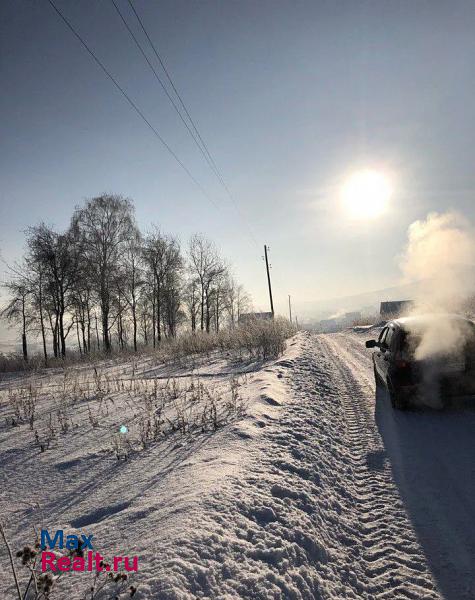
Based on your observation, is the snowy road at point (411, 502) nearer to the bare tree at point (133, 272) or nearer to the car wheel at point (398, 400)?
the car wheel at point (398, 400)

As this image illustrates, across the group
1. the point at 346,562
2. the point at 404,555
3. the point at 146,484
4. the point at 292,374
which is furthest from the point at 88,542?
the point at 292,374

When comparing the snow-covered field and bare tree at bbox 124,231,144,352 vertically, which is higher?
bare tree at bbox 124,231,144,352

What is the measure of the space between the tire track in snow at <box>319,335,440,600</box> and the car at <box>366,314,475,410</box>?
3.12ft

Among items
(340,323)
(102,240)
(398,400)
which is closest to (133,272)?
(102,240)

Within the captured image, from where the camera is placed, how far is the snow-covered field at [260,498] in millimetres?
2166

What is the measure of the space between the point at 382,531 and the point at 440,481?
1.08m

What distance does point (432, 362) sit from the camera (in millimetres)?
5352

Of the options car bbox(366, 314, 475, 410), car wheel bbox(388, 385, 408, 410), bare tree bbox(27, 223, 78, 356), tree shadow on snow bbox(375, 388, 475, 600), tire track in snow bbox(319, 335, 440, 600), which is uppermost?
bare tree bbox(27, 223, 78, 356)

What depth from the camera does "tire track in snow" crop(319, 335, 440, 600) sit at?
2.30 meters

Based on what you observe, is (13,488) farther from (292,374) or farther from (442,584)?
(292,374)

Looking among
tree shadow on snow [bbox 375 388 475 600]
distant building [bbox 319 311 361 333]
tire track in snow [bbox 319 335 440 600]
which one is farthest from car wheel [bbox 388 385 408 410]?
distant building [bbox 319 311 361 333]

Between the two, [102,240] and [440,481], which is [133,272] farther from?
[440,481]

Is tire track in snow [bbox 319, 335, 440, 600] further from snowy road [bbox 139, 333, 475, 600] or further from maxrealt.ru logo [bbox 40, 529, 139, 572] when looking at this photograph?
maxrealt.ru logo [bbox 40, 529, 139, 572]

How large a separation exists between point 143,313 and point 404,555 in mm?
39242
